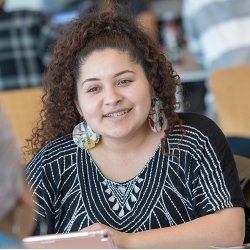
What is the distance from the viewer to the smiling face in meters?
1.88

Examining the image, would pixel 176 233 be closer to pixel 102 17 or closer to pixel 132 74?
pixel 132 74

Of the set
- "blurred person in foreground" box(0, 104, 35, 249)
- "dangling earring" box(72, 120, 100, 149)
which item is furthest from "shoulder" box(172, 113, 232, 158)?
"blurred person in foreground" box(0, 104, 35, 249)

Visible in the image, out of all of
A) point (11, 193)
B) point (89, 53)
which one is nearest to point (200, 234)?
point (89, 53)

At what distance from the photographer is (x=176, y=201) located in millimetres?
1877

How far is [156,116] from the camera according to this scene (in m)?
2.01

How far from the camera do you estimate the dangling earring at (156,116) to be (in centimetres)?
199

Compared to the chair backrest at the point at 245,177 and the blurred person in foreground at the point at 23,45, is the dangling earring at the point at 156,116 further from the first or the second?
the blurred person in foreground at the point at 23,45

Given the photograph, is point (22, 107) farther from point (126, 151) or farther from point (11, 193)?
point (11, 193)

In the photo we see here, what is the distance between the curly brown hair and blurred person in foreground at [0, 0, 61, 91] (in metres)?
1.43

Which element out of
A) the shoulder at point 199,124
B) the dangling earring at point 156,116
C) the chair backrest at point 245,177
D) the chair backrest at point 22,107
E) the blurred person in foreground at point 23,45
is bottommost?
the chair backrest at point 245,177

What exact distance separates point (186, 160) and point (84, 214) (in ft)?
1.15

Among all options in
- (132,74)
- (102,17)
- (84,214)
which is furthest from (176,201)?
(102,17)

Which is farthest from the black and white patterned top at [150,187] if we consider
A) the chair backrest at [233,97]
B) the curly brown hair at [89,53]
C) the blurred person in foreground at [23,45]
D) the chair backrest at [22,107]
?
the blurred person in foreground at [23,45]

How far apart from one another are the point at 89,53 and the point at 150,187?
17.8 inches
